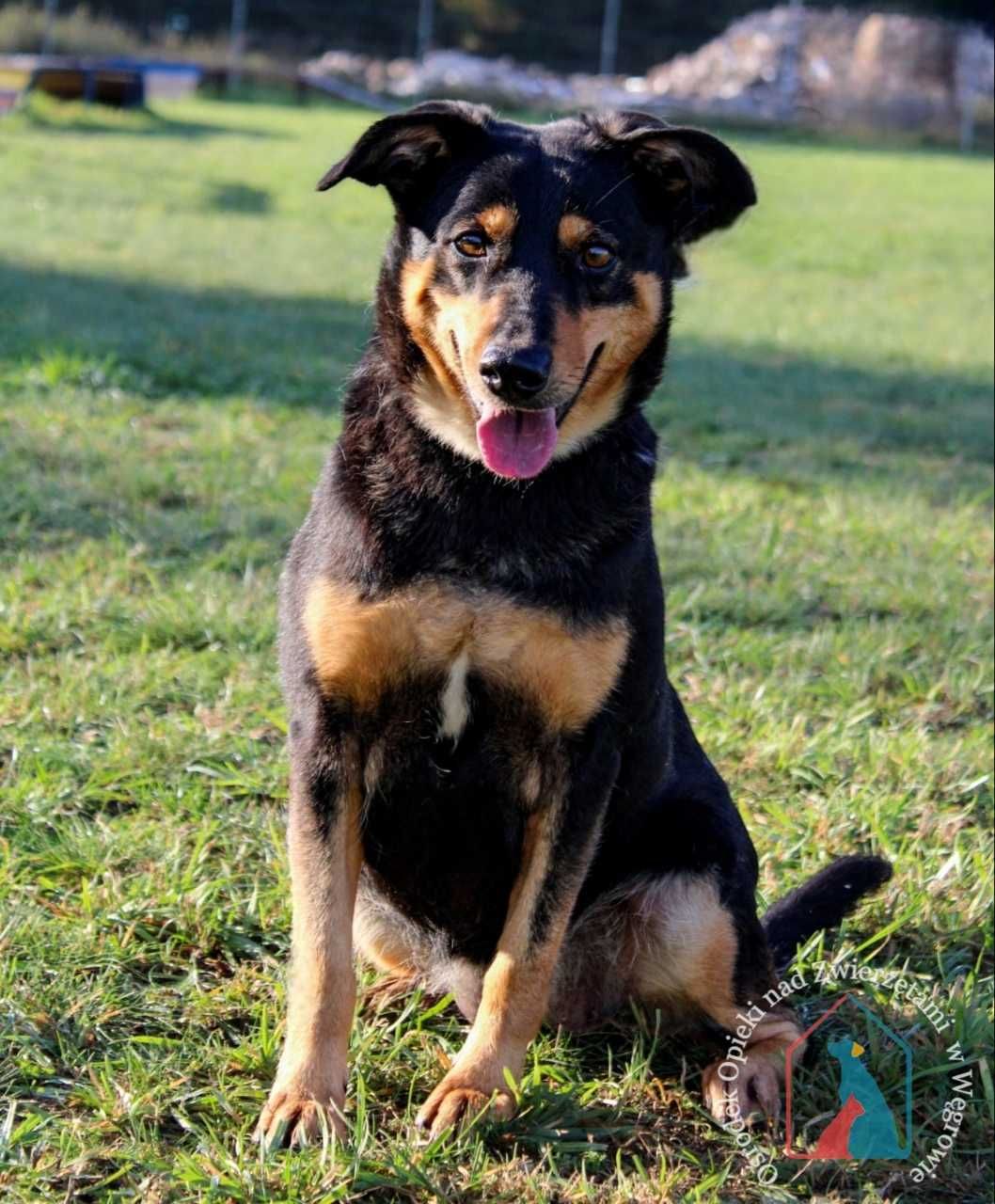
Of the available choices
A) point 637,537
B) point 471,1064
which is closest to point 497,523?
point 637,537

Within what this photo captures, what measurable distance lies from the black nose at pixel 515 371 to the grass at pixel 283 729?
95cm

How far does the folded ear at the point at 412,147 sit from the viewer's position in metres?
3.03

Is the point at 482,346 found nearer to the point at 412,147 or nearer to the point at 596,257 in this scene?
the point at 596,257

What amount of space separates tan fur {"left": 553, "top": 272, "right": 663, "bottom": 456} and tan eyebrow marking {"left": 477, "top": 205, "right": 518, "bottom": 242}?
0.73ft

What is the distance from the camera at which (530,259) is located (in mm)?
2982

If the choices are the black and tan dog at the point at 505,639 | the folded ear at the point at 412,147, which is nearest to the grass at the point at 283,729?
the black and tan dog at the point at 505,639

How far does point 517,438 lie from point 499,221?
436mm

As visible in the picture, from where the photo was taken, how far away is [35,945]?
3199 millimetres

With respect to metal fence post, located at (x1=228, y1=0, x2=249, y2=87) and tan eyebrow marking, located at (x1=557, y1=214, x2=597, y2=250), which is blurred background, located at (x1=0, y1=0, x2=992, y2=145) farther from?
tan eyebrow marking, located at (x1=557, y1=214, x2=597, y2=250)

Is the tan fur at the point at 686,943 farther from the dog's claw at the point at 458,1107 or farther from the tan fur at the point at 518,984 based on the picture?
the dog's claw at the point at 458,1107

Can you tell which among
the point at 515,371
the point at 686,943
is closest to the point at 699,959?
the point at 686,943

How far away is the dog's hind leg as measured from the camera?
3090mm

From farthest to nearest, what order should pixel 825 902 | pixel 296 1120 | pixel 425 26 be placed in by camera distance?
1. pixel 425 26
2. pixel 825 902
3. pixel 296 1120

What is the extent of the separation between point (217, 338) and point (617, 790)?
22.7ft
